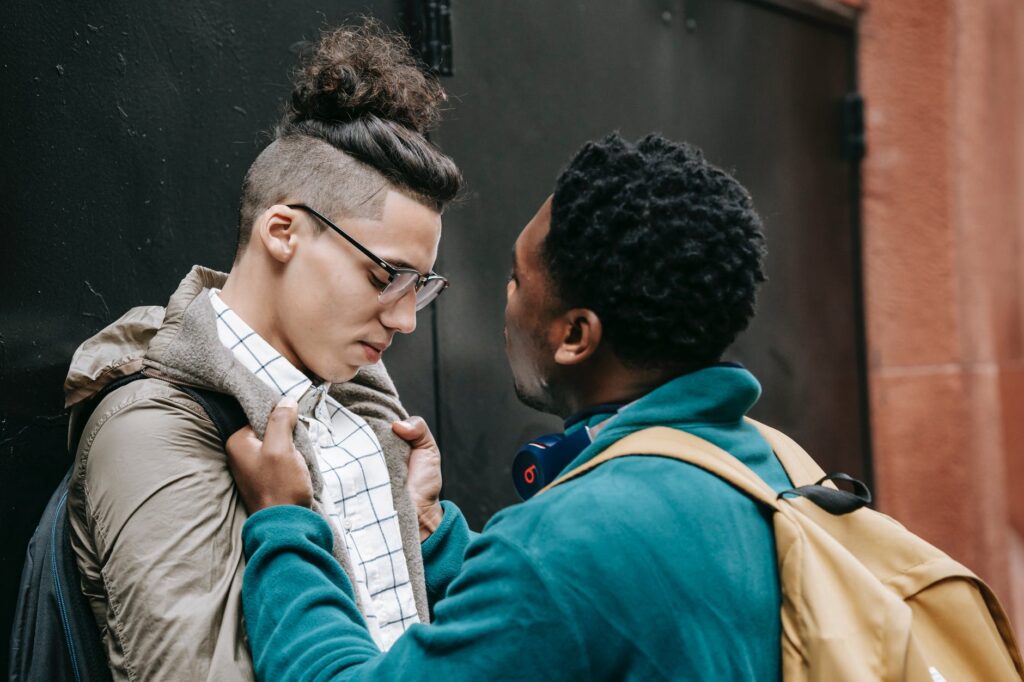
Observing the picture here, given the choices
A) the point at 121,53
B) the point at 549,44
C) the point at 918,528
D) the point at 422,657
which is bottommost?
the point at 918,528

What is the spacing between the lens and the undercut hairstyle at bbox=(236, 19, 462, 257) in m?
2.16

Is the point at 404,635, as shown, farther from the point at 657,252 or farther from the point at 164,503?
the point at 657,252

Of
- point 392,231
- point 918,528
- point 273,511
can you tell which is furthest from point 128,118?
point 918,528

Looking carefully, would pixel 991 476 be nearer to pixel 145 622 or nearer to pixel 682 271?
pixel 682 271

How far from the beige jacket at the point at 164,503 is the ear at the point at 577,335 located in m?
0.51

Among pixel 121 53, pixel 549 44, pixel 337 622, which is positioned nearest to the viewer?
pixel 337 622

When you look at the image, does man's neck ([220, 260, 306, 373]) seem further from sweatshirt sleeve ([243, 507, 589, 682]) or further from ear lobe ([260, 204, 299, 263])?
sweatshirt sleeve ([243, 507, 589, 682])

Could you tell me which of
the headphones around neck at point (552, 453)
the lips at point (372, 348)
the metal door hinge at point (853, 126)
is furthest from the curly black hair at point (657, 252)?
the metal door hinge at point (853, 126)

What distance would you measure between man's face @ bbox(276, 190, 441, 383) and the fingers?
22 cm

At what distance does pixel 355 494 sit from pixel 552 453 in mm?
447

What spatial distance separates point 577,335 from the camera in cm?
182

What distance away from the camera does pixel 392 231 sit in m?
2.16

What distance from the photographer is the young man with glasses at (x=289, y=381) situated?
1792 mm

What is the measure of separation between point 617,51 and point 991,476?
10.1 ft
